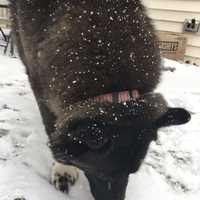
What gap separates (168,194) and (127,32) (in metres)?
1.33

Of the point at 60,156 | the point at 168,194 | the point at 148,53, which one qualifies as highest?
the point at 148,53

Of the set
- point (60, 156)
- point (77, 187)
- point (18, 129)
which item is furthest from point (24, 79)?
point (60, 156)

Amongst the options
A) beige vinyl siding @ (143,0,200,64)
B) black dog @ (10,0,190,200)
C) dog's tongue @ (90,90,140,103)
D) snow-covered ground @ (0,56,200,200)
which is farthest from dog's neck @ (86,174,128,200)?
beige vinyl siding @ (143,0,200,64)

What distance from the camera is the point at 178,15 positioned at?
8.70 metres

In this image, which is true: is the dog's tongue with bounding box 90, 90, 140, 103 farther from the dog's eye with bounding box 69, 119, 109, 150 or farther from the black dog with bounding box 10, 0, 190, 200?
the dog's eye with bounding box 69, 119, 109, 150

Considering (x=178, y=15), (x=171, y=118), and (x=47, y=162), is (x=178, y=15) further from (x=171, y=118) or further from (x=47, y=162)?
Result: (x=171, y=118)

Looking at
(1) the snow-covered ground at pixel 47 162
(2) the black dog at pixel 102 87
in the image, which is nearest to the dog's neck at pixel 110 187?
(2) the black dog at pixel 102 87

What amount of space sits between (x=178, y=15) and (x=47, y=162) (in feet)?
20.5

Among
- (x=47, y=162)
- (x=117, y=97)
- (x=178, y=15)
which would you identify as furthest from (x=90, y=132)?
(x=178, y=15)

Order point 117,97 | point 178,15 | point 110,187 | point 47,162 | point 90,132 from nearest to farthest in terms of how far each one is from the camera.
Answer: point 90,132, point 117,97, point 110,187, point 47,162, point 178,15

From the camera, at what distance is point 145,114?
93.4 inches

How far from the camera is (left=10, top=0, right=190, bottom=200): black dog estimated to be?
2.29 meters

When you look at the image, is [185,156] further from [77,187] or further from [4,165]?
[4,165]

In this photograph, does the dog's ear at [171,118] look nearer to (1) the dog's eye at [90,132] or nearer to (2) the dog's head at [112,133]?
(2) the dog's head at [112,133]
